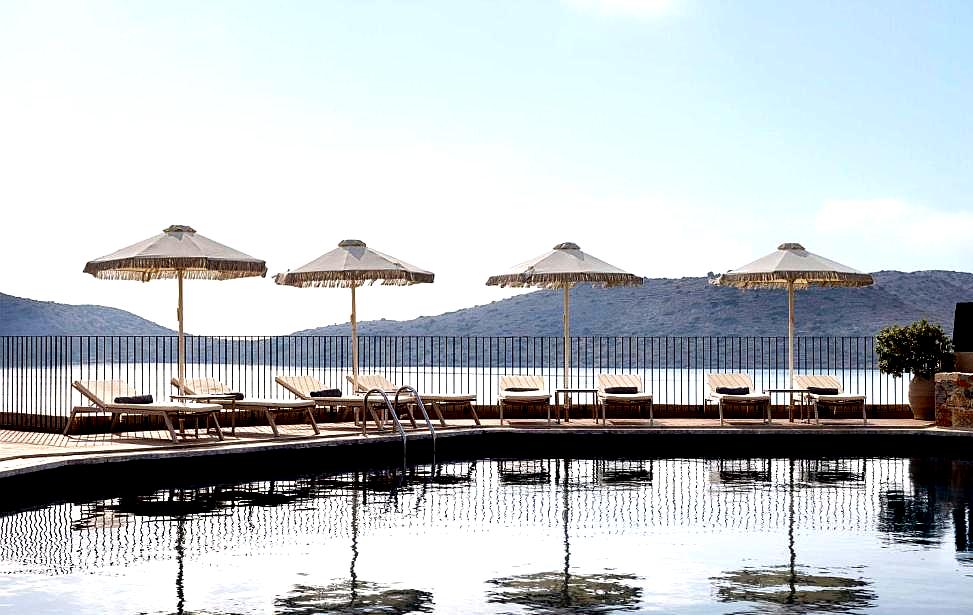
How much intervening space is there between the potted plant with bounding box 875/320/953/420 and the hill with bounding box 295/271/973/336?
46051mm

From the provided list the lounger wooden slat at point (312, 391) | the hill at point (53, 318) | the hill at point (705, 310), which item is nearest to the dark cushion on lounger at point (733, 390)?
the lounger wooden slat at point (312, 391)

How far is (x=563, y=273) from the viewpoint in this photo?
15.4 metres

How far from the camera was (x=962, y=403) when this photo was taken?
1468cm

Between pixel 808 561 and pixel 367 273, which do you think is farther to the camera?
pixel 367 273

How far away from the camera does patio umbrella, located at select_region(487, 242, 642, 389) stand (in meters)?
15.4

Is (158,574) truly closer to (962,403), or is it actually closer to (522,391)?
(522,391)

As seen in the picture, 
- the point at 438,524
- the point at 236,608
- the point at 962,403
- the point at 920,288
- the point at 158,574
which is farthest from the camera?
the point at 920,288

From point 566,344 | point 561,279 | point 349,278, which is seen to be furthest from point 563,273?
point 349,278

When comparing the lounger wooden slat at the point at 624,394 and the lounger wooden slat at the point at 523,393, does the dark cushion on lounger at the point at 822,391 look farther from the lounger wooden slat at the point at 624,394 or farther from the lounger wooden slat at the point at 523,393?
the lounger wooden slat at the point at 523,393

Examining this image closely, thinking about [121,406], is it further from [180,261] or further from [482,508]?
[482,508]

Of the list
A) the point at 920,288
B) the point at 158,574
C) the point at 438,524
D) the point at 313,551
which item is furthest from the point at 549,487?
the point at 920,288

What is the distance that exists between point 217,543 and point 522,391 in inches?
313

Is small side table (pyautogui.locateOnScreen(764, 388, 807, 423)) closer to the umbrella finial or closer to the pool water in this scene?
the pool water

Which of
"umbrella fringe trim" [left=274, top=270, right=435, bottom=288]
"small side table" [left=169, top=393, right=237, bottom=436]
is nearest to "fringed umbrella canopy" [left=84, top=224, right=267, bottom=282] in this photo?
"umbrella fringe trim" [left=274, top=270, right=435, bottom=288]
